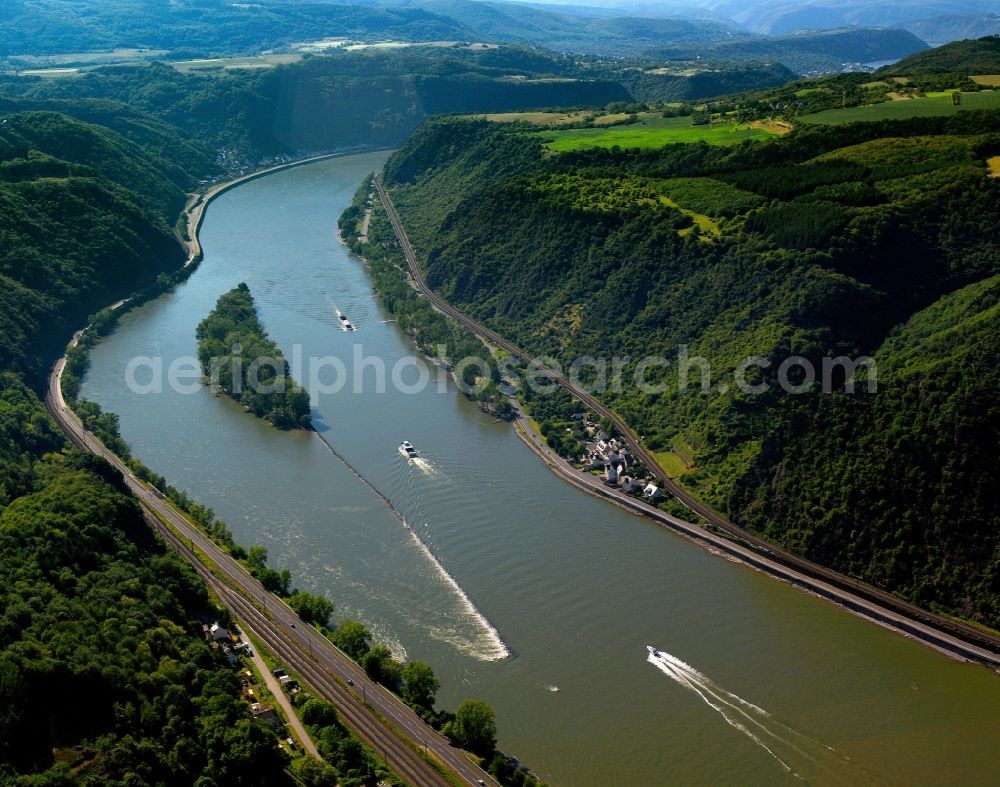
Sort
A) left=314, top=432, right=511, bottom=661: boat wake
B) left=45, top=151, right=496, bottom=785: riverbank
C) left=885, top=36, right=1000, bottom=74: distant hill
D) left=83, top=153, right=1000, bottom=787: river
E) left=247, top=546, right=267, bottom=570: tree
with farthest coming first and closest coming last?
1. left=885, top=36, right=1000, bottom=74: distant hill
2. left=247, top=546, right=267, bottom=570: tree
3. left=314, top=432, right=511, bottom=661: boat wake
4. left=83, top=153, right=1000, bottom=787: river
5. left=45, top=151, right=496, bottom=785: riverbank

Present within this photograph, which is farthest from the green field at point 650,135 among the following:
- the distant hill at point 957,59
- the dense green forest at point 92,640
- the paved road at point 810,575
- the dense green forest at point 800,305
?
the dense green forest at point 92,640

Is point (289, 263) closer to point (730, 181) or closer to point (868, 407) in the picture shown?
point (730, 181)

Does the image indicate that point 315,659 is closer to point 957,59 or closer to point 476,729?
point 476,729

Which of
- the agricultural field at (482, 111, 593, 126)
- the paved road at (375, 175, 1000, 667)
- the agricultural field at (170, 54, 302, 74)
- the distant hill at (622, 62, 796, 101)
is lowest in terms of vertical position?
the paved road at (375, 175, 1000, 667)

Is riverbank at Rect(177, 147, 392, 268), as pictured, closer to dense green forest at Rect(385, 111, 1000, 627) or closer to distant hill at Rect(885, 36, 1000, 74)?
dense green forest at Rect(385, 111, 1000, 627)

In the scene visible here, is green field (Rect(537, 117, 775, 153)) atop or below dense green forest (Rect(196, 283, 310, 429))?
atop

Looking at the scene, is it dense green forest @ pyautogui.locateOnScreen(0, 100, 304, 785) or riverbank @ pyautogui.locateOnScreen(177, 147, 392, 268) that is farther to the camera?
riverbank @ pyautogui.locateOnScreen(177, 147, 392, 268)

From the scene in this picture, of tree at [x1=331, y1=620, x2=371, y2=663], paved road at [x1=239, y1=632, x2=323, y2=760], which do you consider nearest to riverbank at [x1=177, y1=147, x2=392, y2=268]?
paved road at [x1=239, y1=632, x2=323, y2=760]
